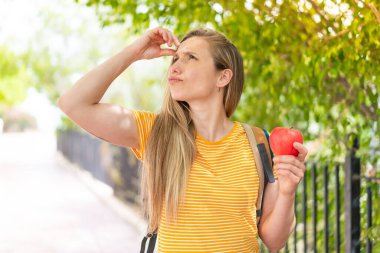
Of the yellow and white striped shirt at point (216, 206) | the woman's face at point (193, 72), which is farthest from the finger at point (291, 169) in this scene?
the woman's face at point (193, 72)

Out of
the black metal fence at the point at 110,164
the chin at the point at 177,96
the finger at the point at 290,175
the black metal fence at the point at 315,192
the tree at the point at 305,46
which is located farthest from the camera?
the black metal fence at the point at 110,164

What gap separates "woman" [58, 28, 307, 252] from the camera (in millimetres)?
2553

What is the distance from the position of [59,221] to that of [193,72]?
8732 millimetres

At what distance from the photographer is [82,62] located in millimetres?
24547

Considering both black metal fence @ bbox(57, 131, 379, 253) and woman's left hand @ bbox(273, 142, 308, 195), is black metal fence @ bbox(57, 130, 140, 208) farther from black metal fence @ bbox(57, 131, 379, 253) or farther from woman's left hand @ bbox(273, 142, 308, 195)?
woman's left hand @ bbox(273, 142, 308, 195)

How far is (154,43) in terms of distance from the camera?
116 inches

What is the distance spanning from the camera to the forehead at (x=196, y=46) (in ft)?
9.27

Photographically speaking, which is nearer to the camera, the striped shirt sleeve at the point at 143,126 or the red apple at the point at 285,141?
the red apple at the point at 285,141

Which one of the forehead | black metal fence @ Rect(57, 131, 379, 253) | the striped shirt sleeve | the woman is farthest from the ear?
black metal fence @ Rect(57, 131, 379, 253)

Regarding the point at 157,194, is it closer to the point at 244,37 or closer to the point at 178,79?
the point at 178,79

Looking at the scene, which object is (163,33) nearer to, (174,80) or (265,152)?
(174,80)

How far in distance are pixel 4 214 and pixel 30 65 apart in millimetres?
14737

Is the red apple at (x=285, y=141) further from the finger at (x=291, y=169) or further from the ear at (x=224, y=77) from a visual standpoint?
the ear at (x=224, y=77)

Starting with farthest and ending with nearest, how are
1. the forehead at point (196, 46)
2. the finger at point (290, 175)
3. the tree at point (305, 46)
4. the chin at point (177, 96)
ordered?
1. the tree at point (305, 46)
2. the forehead at point (196, 46)
3. the chin at point (177, 96)
4. the finger at point (290, 175)
